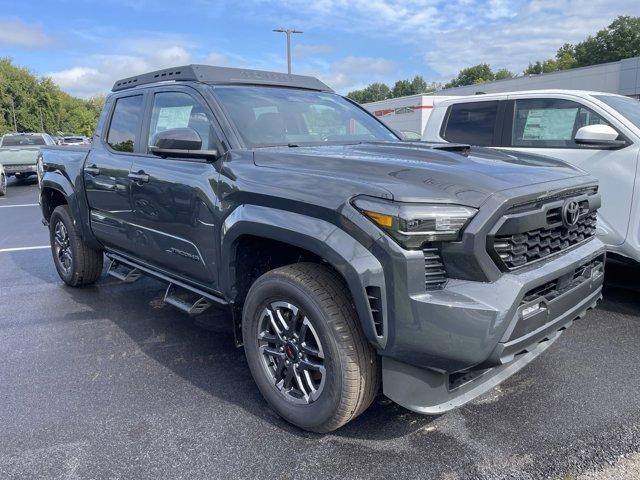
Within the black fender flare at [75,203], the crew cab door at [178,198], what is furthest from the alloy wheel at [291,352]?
the black fender flare at [75,203]

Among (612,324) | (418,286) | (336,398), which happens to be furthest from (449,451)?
(612,324)

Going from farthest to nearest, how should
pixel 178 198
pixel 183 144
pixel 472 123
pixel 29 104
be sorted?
1. pixel 29 104
2. pixel 472 123
3. pixel 178 198
4. pixel 183 144

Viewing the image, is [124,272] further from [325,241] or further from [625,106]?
[625,106]

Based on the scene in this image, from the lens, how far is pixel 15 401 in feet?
10.5

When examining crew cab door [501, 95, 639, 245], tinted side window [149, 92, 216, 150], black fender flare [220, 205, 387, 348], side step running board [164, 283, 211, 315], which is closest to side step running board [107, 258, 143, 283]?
side step running board [164, 283, 211, 315]

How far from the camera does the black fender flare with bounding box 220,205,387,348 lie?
89.4 inches

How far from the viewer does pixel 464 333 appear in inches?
84.7

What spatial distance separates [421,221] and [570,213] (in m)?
1.00

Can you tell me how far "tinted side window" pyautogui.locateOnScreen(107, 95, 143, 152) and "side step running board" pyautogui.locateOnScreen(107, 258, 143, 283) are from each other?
1.04 meters

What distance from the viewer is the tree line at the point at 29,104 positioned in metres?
57.3

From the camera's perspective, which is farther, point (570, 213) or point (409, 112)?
point (409, 112)

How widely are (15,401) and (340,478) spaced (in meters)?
2.15

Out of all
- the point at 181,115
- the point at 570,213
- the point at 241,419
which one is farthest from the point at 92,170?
the point at 570,213

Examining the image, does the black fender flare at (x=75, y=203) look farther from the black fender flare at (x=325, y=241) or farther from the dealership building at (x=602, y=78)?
the dealership building at (x=602, y=78)
